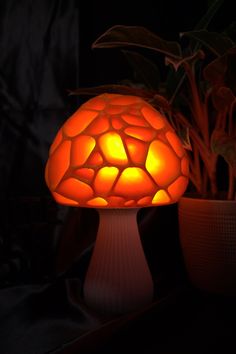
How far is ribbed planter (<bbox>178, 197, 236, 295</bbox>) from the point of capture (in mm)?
776

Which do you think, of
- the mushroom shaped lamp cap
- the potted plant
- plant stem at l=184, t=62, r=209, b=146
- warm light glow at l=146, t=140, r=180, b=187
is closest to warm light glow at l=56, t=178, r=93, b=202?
the mushroom shaped lamp cap

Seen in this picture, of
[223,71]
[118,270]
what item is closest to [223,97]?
[223,71]

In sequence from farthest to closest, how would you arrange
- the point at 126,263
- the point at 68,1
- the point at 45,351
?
the point at 68,1
the point at 126,263
the point at 45,351

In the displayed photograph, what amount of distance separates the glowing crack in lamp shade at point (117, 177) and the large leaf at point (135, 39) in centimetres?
10

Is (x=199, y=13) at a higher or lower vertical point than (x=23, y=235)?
higher

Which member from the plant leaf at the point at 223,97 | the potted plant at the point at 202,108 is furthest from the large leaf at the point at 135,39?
the plant leaf at the point at 223,97

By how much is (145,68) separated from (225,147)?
27 centimetres

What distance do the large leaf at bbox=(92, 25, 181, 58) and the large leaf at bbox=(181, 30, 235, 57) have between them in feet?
0.14

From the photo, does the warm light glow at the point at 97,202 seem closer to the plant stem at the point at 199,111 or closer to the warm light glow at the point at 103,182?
the warm light glow at the point at 103,182

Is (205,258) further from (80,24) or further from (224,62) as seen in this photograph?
(80,24)

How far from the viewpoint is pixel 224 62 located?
71 cm

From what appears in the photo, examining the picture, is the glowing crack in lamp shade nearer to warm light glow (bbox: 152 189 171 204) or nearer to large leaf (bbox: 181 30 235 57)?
warm light glow (bbox: 152 189 171 204)

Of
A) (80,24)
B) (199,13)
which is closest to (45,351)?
(80,24)

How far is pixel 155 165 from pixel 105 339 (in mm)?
307
